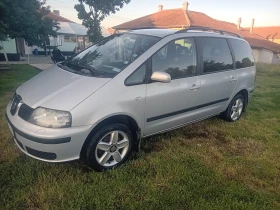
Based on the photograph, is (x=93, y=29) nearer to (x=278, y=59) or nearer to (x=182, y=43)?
(x=182, y=43)

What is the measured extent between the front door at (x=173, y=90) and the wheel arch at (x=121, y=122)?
169mm

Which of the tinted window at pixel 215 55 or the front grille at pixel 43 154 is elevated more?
the tinted window at pixel 215 55

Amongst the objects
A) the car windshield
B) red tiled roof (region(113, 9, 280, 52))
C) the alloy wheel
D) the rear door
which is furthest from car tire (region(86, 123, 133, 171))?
red tiled roof (region(113, 9, 280, 52))

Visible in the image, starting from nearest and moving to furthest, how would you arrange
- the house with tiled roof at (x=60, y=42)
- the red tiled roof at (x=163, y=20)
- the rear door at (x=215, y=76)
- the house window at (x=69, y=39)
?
the rear door at (x=215, y=76) → the house with tiled roof at (x=60, y=42) → the red tiled roof at (x=163, y=20) → the house window at (x=69, y=39)

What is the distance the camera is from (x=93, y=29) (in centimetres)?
2022

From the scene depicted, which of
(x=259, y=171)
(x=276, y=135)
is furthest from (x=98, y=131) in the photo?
(x=276, y=135)

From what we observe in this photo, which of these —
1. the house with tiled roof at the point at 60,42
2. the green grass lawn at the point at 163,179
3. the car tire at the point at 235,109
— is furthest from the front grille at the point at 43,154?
the house with tiled roof at the point at 60,42

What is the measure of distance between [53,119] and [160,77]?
4.65ft

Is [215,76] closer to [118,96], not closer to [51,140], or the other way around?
[118,96]

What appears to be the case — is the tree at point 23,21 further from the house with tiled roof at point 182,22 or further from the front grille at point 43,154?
the house with tiled roof at point 182,22

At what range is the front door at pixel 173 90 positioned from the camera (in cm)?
339

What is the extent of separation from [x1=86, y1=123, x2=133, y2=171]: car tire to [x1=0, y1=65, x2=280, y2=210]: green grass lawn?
14 cm

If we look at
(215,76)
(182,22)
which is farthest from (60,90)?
(182,22)

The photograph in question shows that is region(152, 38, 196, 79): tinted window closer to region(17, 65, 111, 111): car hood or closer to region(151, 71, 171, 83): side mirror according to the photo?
region(151, 71, 171, 83): side mirror
